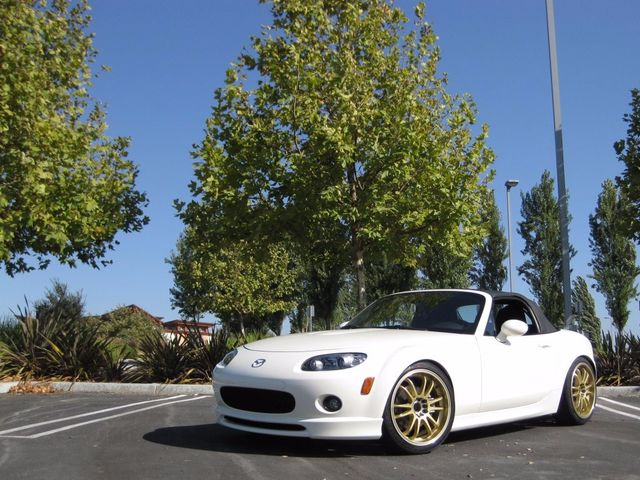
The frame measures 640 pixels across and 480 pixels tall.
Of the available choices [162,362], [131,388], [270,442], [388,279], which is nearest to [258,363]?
[270,442]

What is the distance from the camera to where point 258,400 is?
5.34 metres

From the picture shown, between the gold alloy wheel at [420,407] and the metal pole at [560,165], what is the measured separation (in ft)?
27.0

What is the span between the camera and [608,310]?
41.8m

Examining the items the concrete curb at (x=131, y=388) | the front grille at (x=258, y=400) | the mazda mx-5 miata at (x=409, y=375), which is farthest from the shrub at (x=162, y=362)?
the front grille at (x=258, y=400)

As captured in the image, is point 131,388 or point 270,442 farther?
point 131,388

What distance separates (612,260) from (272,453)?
136 feet

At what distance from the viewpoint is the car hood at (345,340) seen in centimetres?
534

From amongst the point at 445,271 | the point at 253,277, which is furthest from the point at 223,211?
the point at 253,277

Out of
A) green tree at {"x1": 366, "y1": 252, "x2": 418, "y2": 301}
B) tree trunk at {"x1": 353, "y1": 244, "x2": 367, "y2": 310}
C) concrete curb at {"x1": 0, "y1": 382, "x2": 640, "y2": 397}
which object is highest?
green tree at {"x1": 366, "y1": 252, "x2": 418, "y2": 301}

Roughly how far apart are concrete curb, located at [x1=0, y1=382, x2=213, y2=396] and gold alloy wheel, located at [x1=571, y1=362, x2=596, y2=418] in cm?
592

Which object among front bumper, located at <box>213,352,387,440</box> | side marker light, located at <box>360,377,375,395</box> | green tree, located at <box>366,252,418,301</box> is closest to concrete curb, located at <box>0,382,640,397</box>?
front bumper, located at <box>213,352,387,440</box>

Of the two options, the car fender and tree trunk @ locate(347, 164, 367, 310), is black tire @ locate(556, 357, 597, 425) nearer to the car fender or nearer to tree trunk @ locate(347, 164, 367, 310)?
the car fender

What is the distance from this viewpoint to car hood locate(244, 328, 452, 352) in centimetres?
534

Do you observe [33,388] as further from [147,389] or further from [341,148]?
[341,148]
